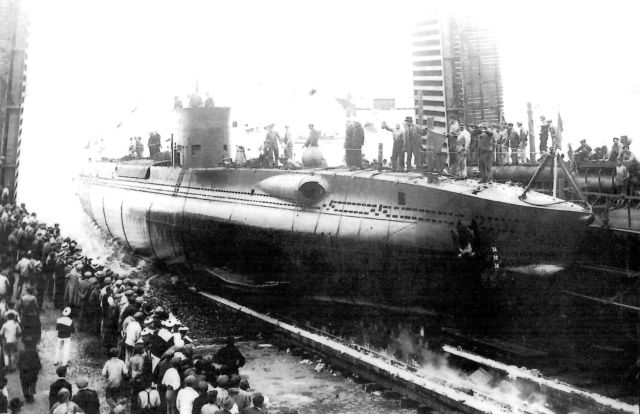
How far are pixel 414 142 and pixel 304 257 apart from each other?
13.7 ft

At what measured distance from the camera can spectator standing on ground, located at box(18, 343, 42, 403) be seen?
29.1ft

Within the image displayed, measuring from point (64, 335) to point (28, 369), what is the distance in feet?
3.03

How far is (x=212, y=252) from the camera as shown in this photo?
52.5 feet

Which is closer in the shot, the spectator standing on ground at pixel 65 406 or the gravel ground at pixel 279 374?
the spectator standing on ground at pixel 65 406

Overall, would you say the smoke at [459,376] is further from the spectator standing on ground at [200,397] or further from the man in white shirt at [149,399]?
the man in white shirt at [149,399]

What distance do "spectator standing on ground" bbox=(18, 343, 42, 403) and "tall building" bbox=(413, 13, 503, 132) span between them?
1474 cm

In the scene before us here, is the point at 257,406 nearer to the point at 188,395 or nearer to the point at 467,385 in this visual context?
the point at 188,395

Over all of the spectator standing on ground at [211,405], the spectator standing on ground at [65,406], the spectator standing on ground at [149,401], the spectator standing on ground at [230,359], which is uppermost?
the spectator standing on ground at [65,406]

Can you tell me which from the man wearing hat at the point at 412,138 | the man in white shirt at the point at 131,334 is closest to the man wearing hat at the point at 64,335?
→ the man in white shirt at the point at 131,334

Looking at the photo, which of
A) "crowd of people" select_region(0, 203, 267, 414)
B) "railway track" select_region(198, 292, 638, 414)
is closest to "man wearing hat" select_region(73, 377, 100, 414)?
"crowd of people" select_region(0, 203, 267, 414)

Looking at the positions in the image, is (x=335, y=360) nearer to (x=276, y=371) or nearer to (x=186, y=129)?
(x=276, y=371)

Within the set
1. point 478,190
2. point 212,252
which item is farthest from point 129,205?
point 478,190

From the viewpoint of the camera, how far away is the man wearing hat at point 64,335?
9.68m

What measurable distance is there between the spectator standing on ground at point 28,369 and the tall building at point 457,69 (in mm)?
14741
